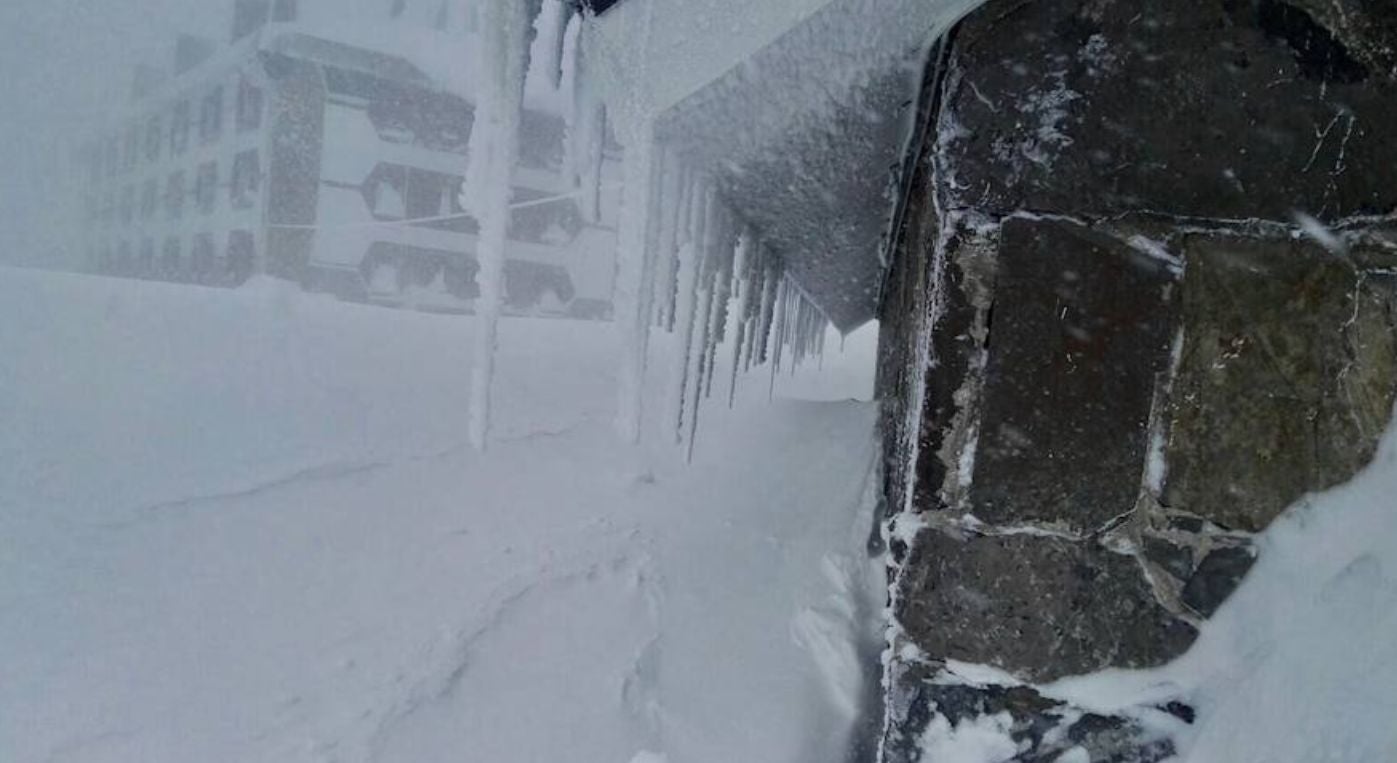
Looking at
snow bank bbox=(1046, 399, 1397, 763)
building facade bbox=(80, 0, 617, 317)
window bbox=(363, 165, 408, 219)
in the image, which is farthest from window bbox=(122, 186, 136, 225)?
snow bank bbox=(1046, 399, 1397, 763)

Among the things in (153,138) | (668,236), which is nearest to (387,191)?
(153,138)

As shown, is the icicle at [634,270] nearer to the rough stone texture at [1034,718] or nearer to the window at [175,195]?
the rough stone texture at [1034,718]

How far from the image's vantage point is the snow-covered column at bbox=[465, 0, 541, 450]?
4.78ft

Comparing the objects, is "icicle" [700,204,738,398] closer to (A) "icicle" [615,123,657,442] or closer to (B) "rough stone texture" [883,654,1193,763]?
(A) "icicle" [615,123,657,442]

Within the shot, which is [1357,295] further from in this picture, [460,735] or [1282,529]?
[460,735]

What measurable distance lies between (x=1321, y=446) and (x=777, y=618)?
1.55 m

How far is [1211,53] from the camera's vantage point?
1.18 meters

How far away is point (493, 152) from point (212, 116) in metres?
30.4

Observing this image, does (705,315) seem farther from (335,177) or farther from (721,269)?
(335,177)

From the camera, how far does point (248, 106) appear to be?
24.6 metres

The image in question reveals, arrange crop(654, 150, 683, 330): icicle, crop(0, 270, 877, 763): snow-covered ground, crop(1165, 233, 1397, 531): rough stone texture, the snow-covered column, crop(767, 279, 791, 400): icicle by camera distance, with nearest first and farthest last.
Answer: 1. crop(1165, 233, 1397, 531): rough stone texture
2. the snow-covered column
3. crop(654, 150, 683, 330): icicle
4. crop(0, 270, 877, 763): snow-covered ground
5. crop(767, 279, 791, 400): icicle

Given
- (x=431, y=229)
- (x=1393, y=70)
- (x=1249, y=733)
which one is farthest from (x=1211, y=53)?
(x=431, y=229)

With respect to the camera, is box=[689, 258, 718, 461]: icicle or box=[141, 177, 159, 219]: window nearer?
box=[689, 258, 718, 461]: icicle

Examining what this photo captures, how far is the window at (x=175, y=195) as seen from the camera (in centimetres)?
2762
